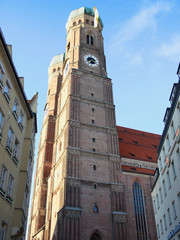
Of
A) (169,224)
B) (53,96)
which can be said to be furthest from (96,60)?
(169,224)

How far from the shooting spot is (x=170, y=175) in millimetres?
18266

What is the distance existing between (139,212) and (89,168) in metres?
7.57

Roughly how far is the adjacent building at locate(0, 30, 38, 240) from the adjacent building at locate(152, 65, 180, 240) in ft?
28.8

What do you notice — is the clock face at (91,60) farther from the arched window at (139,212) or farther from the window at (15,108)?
the window at (15,108)

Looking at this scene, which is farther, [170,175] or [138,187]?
[138,187]

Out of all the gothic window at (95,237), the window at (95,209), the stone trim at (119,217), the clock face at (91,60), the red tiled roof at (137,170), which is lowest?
the gothic window at (95,237)

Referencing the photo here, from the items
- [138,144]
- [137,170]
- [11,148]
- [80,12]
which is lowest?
[11,148]

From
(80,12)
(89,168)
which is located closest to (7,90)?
(89,168)

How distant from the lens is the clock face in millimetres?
42250

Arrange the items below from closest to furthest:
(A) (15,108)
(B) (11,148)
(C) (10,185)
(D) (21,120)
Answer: (C) (10,185) → (B) (11,148) → (A) (15,108) → (D) (21,120)

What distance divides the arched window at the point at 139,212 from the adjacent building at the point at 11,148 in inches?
758

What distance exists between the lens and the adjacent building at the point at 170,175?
16547 mm

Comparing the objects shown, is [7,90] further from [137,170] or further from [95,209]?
[137,170]

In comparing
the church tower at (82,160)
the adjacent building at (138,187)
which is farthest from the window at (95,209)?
the adjacent building at (138,187)
